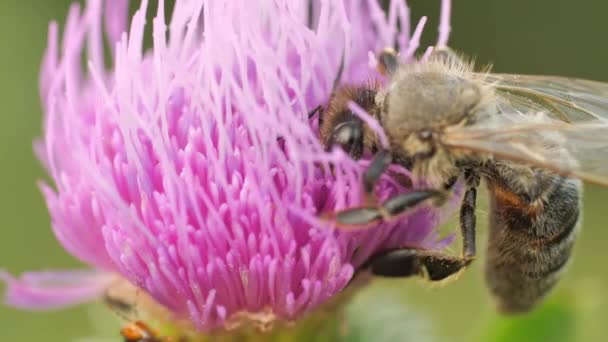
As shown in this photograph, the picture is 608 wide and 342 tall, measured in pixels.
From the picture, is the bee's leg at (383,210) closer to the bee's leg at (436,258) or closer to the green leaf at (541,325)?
the bee's leg at (436,258)

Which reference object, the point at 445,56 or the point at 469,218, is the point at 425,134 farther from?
the point at 445,56

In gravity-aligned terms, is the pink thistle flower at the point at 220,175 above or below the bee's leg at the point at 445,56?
below

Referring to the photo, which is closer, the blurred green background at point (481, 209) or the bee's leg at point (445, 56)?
the bee's leg at point (445, 56)

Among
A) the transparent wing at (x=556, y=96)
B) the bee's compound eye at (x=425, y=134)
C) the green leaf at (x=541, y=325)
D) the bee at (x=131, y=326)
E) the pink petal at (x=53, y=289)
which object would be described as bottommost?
the green leaf at (x=541, y=325)

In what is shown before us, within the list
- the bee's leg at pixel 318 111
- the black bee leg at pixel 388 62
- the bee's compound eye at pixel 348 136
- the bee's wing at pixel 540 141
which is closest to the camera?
the bee's wing at pixel 540 141

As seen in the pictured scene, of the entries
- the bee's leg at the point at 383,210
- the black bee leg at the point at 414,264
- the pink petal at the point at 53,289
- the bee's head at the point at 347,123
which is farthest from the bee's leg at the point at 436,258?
the pink petal at the point at 53,289

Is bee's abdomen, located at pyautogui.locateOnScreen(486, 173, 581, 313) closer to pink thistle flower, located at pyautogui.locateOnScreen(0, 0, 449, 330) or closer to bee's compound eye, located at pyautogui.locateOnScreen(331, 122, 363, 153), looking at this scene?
pink thistle flower, located at pyautogui.locateOnScreen(0, 0, 449, 330)

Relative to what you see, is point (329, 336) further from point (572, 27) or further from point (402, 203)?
point (572, 27)

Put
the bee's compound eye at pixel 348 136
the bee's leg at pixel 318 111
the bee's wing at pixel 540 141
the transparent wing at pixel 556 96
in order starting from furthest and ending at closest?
the transparent wing at pixel 556 96 → the bee's leg at pixel 318 111 → the bee's compound eye at pixel 348 136 → the bee's wing at pixel 540 141
